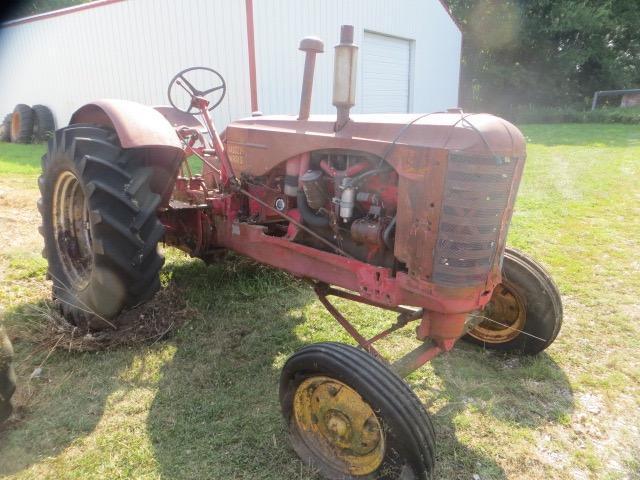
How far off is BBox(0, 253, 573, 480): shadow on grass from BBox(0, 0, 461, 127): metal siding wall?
649cm

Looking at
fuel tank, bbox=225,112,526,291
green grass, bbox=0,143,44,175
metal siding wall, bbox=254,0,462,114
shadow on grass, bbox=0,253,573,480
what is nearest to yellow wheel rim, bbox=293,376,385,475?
shadow on grass, bbox=0,253,573,480

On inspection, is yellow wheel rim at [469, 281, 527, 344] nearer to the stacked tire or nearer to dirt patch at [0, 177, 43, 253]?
dirt patch at [0, 177, 43, 253]

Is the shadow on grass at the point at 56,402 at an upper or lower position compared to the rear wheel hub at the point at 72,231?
lower

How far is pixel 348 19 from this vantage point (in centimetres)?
1038

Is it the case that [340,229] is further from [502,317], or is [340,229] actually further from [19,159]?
[19,159]

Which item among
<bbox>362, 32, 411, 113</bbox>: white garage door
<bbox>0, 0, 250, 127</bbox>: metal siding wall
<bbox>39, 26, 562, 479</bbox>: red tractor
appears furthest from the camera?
<bbox>362, 32, 411, 113</bbox>: white garage door

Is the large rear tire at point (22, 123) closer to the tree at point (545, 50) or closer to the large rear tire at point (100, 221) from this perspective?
the large rear tire at point (100, 221)

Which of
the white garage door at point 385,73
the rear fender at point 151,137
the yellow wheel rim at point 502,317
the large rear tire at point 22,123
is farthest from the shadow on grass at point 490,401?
the large rear tire at point 22,123

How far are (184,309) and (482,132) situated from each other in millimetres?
2251

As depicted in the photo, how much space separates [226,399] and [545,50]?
2335 cm

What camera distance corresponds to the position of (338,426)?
6.72 ft

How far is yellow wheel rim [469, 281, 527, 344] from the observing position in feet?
9.27

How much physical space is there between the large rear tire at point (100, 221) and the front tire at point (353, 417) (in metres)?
1.11

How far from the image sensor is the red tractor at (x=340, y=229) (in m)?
1.93
